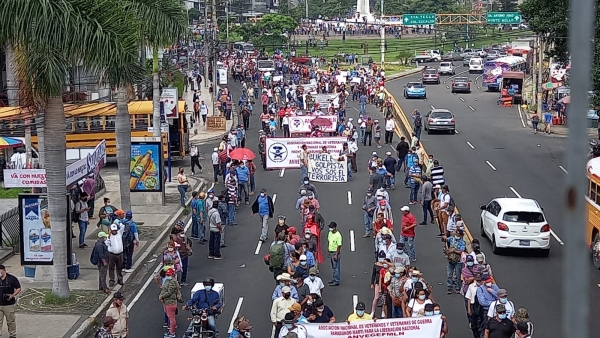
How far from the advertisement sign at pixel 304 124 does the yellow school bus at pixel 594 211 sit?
17624mm

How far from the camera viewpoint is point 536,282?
20.6 m

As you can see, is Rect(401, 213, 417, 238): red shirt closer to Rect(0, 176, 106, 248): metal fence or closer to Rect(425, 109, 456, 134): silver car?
Rect(0, 176, 106, 248): metal fence

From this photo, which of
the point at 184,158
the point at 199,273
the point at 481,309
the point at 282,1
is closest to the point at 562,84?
the point at 184,158

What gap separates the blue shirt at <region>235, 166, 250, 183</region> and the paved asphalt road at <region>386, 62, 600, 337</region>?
6888mm

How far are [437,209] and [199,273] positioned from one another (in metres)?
6.74

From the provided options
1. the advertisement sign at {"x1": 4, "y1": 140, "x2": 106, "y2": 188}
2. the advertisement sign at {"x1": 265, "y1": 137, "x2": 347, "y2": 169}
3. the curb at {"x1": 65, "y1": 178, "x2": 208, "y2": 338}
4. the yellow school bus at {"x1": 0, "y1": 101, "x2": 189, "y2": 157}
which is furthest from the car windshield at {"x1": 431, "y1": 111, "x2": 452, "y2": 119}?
the advertisement sign at {"x1": 4, "y1": 140, "x2": 106, "y2": 188}

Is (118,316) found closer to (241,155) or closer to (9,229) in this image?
(9,229)

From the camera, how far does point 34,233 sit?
20.0m

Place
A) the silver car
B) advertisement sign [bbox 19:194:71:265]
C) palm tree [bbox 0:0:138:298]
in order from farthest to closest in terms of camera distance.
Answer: the silver car < advertisement sign [bbox 19:194:71:265] < palm tree [bbox 0:0:138:298]

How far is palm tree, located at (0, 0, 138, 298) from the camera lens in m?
17.1

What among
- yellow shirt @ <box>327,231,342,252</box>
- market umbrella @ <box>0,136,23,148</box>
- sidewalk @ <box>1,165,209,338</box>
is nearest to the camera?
sidewalk @ <box>1,165,209,338</box>

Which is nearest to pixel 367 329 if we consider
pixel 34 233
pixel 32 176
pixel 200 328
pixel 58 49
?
pixel 200 328

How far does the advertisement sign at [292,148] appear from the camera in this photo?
30359 mm

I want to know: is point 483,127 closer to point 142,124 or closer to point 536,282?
point 142,124
